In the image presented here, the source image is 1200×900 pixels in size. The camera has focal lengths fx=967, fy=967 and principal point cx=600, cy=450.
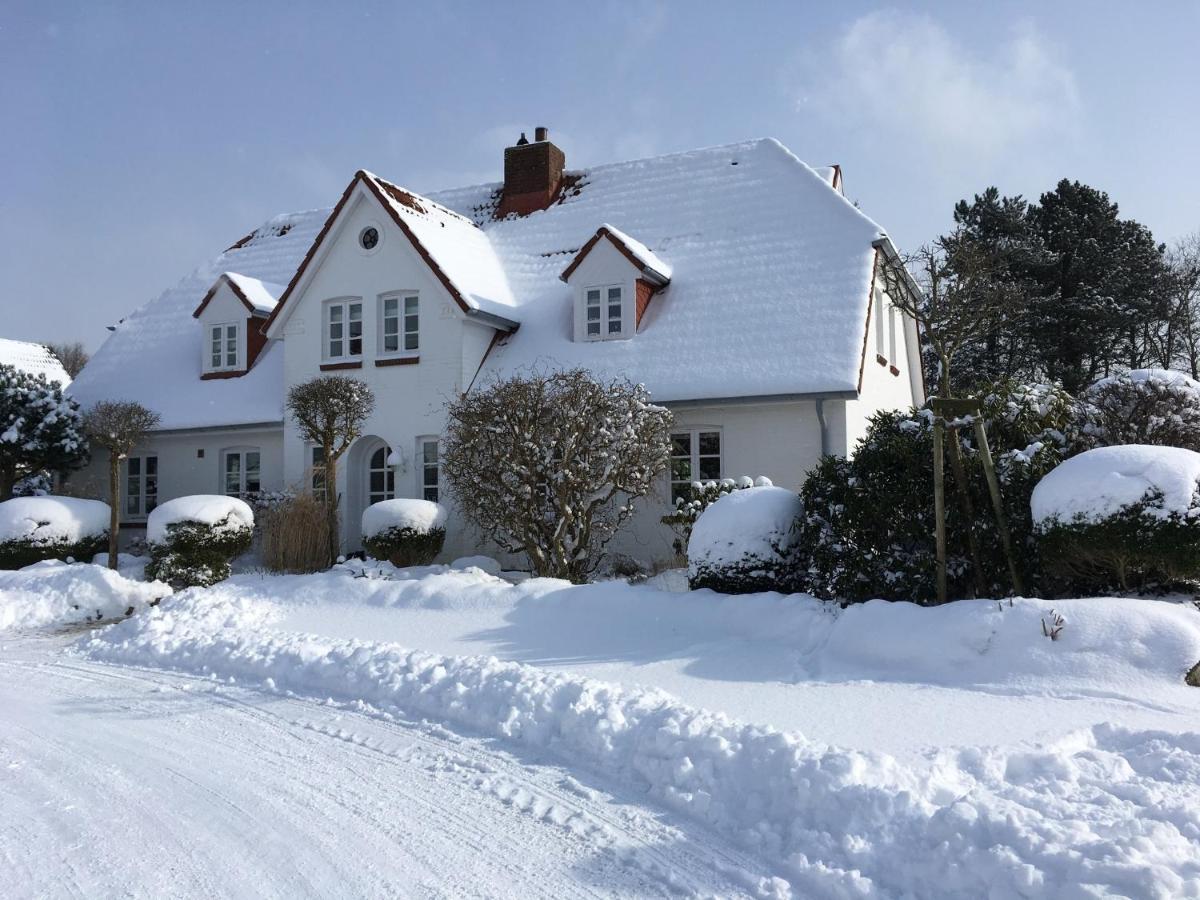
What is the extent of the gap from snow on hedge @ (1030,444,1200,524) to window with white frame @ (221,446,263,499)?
15.8m

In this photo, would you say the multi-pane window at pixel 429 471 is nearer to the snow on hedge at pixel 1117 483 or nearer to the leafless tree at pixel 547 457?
the leafless tree at pixel 547 457

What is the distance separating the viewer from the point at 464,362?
17500mm

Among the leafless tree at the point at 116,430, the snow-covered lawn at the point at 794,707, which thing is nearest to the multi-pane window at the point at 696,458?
the snow-covered lawn at the point at 794,707

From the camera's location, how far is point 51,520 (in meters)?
16.5

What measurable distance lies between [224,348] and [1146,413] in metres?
17.6

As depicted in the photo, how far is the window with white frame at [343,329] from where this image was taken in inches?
740

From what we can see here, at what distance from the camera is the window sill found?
20.6 metres

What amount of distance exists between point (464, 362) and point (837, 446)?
679cm

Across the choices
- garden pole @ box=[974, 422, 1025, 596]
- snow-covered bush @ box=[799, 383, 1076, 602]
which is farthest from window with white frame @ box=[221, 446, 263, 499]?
garden pole @ box=[974, 422, 1025, 596]

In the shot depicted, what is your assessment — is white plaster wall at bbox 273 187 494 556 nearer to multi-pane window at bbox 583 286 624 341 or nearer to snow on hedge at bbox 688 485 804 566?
multi-pane window at bbox 583 286 624 341

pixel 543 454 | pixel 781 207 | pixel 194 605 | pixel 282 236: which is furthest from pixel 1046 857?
pixel 282 236

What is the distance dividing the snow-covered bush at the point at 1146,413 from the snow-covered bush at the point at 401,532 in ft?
31.5

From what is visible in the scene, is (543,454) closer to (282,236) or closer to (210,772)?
(210,772)

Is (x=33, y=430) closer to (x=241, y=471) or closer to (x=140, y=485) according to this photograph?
(x=140, y=485)
